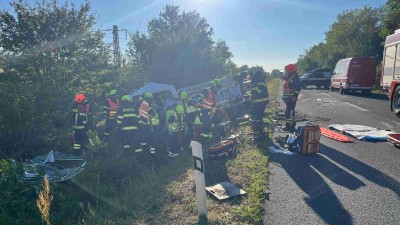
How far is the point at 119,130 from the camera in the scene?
776 centimetres

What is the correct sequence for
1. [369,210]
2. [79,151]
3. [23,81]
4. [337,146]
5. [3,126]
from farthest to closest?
[23,81], [3,126], [79,151], [337,146], [369,210]

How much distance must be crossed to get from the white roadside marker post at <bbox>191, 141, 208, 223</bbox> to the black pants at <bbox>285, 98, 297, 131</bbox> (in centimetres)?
589

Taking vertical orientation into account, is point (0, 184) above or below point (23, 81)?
below

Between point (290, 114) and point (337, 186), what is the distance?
464cm

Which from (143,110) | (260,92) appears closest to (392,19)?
(260,92)

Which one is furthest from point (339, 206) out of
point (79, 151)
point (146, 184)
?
point (79, 151)

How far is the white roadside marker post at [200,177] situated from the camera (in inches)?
149

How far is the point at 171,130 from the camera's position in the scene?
27.5 feet

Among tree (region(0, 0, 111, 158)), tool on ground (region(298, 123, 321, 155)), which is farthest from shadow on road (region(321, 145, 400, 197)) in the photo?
tree (region(0, 0, 111, 158))

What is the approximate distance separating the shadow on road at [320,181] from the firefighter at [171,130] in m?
2.73

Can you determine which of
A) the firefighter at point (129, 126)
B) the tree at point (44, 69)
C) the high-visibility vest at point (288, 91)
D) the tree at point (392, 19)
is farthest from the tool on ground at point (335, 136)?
the tree at point (392, 19)

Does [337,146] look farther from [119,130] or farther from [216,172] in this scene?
[119,130]

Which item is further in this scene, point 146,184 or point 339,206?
point 146,184

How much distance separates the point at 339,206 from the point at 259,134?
14.0 feet
